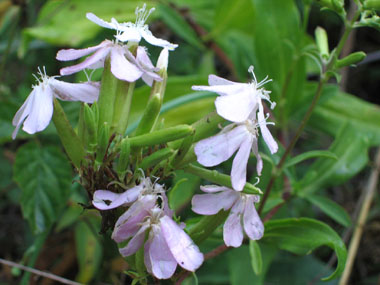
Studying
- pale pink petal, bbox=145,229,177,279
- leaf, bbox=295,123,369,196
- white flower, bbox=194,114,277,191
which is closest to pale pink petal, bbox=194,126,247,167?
white flower, bbox=194,114,277,191

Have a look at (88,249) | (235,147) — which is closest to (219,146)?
(235,147)

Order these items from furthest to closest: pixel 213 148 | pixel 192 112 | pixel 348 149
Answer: pixel 192 112, pixel 348 149, pixel 213 148

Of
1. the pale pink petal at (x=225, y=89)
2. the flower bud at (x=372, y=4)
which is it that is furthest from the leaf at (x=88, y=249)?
the flower bud at (x=372, y=4)

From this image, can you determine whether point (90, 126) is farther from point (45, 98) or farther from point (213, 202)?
point (213, 202)

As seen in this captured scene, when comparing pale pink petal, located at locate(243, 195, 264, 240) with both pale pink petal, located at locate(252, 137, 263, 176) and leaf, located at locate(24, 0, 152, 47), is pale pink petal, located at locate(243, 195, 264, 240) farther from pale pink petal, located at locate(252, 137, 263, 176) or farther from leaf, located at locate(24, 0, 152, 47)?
leaf, located at locate(24, 0, 152, 47)

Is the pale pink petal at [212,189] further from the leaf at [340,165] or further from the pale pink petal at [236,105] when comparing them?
the leaf at [340,165]

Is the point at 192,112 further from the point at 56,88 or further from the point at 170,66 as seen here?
the point at 56,88

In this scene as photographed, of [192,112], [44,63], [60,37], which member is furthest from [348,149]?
[44,63]
